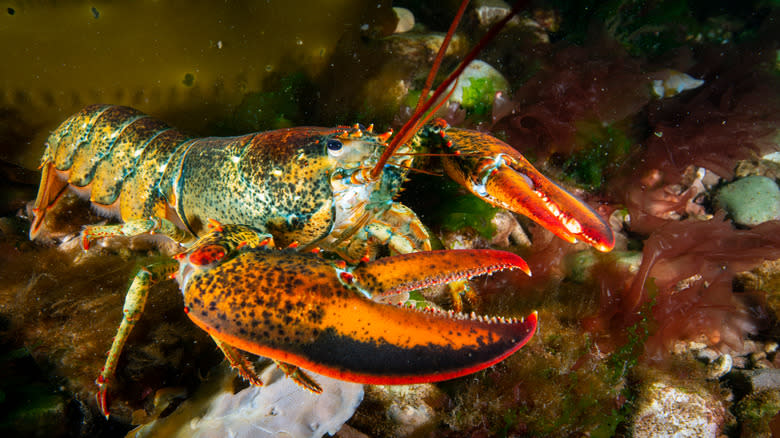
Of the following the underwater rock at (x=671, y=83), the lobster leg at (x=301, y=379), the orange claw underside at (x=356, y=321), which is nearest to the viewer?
the orange claw underside at (x=356, y=321)

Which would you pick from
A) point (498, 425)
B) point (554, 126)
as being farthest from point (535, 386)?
point (554, 126)

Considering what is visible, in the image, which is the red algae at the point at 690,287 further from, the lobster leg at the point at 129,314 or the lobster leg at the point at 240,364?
the lobster leg at the point at 129,314

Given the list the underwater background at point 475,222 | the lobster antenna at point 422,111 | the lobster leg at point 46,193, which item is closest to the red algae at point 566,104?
the underwater background at point 475,222

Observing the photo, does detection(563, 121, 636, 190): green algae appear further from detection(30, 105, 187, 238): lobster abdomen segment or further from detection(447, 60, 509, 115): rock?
detection(30, 105, 187, 238): lobster abdomen segment

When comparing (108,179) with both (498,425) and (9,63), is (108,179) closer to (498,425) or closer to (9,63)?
(9,63)

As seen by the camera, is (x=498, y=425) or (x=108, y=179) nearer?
(x=498, y=425)
